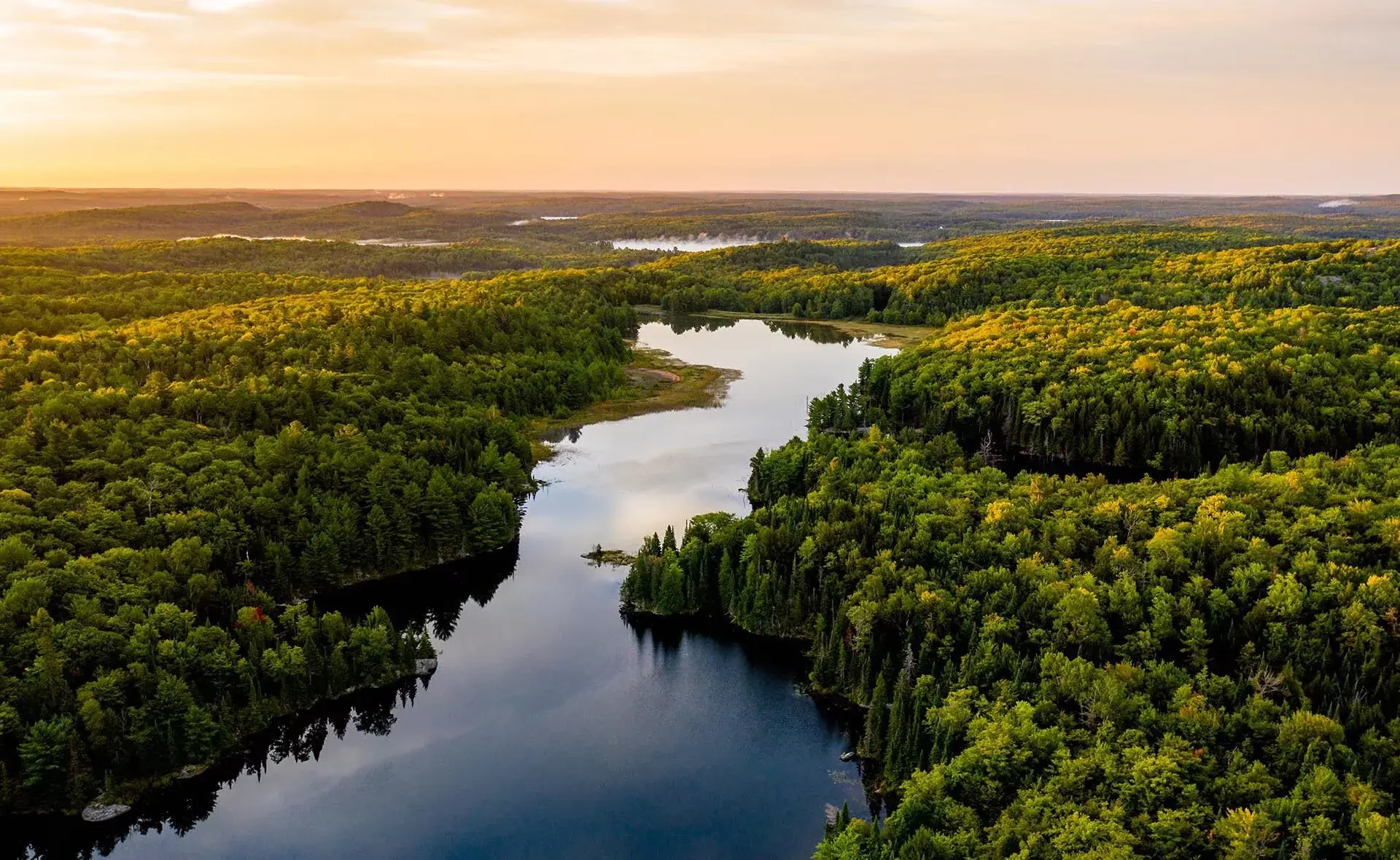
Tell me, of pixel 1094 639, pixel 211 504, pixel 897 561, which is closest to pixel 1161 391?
pixel 897 561

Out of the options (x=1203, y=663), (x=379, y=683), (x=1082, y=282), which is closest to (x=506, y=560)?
(x=379, y=683)

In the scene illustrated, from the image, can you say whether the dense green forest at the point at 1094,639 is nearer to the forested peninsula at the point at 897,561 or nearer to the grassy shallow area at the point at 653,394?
the forested peninsula at the point at 897,561

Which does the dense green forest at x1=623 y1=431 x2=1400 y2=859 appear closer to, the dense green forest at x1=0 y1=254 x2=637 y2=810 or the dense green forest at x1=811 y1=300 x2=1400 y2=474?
the dense green forest at x1=0 y1=254 x2=637 y2=810

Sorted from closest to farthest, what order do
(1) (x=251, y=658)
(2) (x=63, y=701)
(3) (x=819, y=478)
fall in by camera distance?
(2) (x=63, y=701) < (1) (x=251, y=658) < (3) (x=819, y=478)

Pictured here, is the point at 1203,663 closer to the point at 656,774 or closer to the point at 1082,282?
the point at 656,774

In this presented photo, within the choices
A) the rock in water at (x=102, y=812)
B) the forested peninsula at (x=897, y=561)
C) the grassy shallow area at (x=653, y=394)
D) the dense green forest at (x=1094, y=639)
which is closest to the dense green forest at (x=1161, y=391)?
the forested peninsula at (x=897, y=561)
